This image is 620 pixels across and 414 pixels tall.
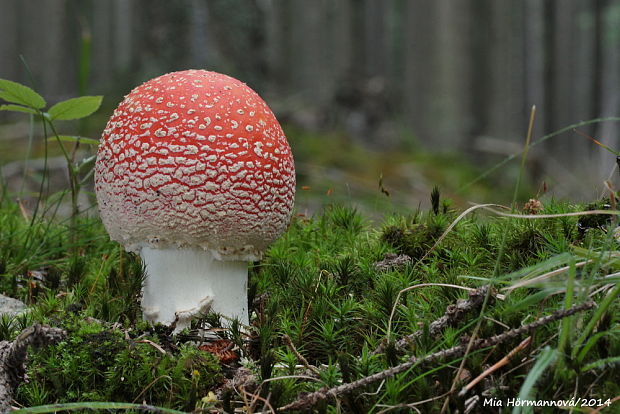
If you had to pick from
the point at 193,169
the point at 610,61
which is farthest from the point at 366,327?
the point at 610,61

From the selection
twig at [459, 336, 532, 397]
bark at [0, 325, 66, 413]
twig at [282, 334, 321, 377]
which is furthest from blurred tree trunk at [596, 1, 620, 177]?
bark at [0, 325, 66, 413]

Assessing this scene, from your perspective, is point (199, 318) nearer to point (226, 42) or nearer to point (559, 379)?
point (559, 379)

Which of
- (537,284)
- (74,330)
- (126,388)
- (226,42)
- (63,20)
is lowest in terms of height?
(126,388)

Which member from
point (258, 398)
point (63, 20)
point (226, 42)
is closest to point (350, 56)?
point (226, 42)

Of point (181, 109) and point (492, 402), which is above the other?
point (181, 109)

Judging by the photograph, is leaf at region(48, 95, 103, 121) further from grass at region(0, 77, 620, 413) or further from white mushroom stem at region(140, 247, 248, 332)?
white mushroom stem at region(140, 247, 248, 332)
